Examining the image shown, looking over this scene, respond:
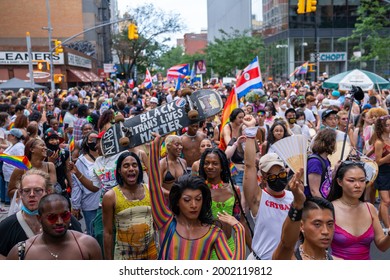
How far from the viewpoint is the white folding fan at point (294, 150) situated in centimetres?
347

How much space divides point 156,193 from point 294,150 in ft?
3.47

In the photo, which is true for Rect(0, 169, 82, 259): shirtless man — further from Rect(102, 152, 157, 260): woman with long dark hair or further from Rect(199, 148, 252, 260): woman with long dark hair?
Rect(199, 148, 252, 260): woman with long dark hair

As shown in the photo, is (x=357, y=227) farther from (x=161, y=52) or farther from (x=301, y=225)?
(x=161, y=52)

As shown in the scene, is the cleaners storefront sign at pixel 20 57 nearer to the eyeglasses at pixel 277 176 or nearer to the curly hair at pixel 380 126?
the curly hair at pixel 380 126

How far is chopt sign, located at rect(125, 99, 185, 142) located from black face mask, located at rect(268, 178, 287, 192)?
1043 millimetres

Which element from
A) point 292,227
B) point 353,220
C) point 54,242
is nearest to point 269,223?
point 353,220

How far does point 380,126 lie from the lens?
6996 millimetres

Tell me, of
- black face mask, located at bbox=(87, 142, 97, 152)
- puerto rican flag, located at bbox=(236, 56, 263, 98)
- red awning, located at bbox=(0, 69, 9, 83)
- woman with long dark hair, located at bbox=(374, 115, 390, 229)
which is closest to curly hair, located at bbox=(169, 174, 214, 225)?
black face mask, located at bbox=(87, 142, 97, 152)

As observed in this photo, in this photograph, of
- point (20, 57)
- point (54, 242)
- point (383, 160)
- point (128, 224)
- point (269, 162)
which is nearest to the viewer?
point (54, 242)

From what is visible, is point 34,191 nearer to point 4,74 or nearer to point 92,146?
point 92,146

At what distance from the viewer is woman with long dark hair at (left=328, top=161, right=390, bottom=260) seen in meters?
3.71

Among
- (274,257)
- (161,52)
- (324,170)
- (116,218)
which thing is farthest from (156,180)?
(161,52)

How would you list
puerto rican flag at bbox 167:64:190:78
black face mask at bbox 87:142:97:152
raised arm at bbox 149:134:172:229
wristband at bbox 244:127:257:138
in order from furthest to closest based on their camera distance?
puerto rican flag at bbox 167:64:190:78 < black face mask at bbox 87:142:97:152 < wristband at bbox 244:127:257:138 < raised arm at bbox 149:134:172:229
